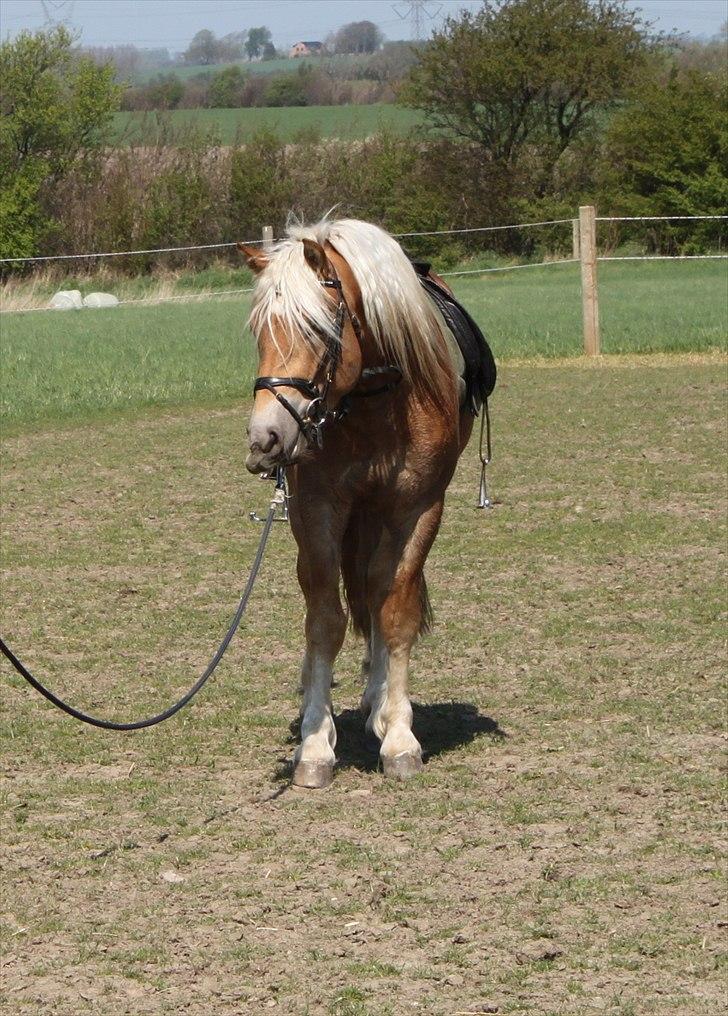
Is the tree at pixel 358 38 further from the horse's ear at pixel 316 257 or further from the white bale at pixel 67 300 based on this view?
the horse's ear at pixel 316 257

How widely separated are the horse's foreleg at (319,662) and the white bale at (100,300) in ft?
80.5

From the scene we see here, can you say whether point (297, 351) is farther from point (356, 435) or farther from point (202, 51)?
point (202, 51)

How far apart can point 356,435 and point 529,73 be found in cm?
4236

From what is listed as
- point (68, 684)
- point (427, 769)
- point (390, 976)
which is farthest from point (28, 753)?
point (390, 976)

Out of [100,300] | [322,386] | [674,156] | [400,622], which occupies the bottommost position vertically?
[100,300]

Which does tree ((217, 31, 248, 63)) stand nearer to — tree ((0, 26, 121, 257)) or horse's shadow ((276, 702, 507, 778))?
tree ((0, 26, 121, 257))

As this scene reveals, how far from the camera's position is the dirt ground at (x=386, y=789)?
3.64 m

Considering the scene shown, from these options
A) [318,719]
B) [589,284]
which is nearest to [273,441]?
[318,719]

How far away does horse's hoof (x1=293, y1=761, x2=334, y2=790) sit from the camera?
5.00 metres

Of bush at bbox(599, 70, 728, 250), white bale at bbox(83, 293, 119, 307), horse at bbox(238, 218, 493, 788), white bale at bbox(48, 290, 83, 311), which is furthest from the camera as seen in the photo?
bush at bbox(599, 70, 728, 250)

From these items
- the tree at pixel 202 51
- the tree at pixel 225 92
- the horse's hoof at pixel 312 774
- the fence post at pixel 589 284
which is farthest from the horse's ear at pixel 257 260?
the tree at pixel 202 51

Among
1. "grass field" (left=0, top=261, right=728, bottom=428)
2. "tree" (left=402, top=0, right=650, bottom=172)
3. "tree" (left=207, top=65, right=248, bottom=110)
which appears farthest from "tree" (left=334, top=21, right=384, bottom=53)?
"grass field" (left=0, top=261, right=728, bottom=428)

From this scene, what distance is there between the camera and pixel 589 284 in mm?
17656

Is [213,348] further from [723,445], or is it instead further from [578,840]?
[578,840]
